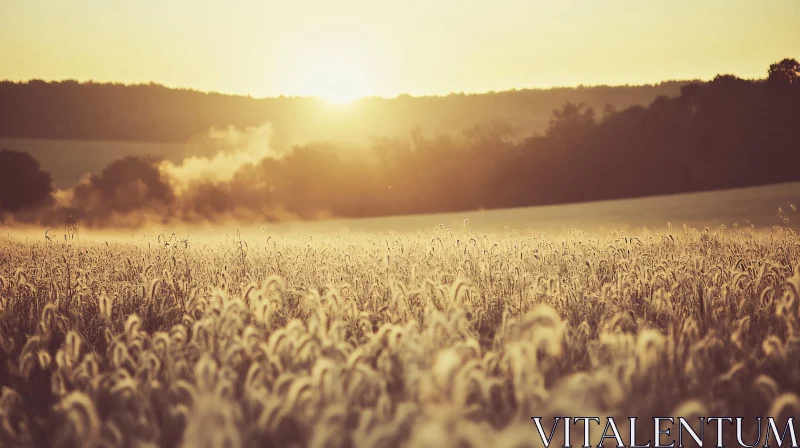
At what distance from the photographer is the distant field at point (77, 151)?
4867cm

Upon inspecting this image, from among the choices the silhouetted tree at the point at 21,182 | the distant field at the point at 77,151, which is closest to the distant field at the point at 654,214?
the silhouetted tree at the point at 21,182

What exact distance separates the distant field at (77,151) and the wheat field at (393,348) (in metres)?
44.3

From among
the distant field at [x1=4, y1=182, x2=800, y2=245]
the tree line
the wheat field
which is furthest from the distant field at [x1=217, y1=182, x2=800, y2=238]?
the wheat field

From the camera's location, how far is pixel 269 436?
2936mm

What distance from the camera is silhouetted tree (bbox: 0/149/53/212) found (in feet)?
102

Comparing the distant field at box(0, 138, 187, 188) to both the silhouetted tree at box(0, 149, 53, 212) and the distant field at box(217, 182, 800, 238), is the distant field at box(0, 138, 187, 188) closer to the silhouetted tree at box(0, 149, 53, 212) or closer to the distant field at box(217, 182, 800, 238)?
the silhouetted tree at box(0, 149, 53, 212)

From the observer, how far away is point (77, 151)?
178 feet

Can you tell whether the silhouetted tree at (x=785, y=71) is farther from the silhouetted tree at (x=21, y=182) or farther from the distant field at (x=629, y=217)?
the silhouetted tree at (x=21, y=182)

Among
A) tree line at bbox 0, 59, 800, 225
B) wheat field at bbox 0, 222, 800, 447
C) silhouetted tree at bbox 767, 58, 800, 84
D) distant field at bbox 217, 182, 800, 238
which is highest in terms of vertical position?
silhouetted tree at bbox 767, 58, 800, 84

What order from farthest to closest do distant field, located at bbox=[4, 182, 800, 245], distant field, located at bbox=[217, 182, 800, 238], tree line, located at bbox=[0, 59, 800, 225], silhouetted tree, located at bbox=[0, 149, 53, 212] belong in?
silhouetted tree, located at bbox=[0, 149, 53, 212]
tree line, located at bbox=[0, 59, 800, 225]
distant field, located at bbox=[217, 182, 800, 238]
distant field, located at bbox=[4, 182, 800, 245]

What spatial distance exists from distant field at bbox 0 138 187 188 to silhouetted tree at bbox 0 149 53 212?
13995 millimetres

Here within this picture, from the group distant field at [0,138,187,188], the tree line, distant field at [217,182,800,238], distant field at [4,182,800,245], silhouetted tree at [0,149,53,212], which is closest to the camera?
distant field at [4,182,800,245]

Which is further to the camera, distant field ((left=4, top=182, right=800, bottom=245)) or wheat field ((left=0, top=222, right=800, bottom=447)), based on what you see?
distant field ((left=4, top=182, right=800, bottom=245))

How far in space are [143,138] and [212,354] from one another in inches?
2446
